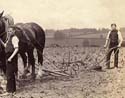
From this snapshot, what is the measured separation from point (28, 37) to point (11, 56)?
137 cm

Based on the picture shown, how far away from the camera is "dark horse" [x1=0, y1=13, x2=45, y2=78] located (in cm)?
773

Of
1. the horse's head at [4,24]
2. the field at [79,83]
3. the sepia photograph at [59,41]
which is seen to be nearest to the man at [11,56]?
the sepia photograph at [59,41]

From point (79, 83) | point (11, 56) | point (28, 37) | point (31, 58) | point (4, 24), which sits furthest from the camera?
point (31, 58)

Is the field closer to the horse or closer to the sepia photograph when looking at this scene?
the sepia photograph

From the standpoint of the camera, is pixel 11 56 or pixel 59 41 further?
pixel 59 41

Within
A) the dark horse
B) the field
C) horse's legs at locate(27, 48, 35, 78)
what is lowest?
the field

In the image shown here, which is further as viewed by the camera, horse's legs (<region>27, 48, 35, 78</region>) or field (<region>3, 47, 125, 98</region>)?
horse's legs (<region>27, 48, 35, 78</region>)

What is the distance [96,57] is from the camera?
10.3m

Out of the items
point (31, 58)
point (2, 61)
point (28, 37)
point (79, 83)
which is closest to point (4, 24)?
point (2, 61)

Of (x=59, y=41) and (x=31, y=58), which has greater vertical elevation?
(x=59, y=41)

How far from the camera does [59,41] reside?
8.84 m

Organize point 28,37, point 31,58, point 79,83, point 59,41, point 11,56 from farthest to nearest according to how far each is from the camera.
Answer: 1. point 31,58
2. point 59,41
3. point 28,37
4. point 79,83
5. point 11,56

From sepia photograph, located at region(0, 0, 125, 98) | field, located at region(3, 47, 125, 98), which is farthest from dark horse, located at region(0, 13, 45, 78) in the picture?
field, located at region(3, 47, 125, 98)

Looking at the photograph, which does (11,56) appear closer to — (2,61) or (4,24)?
(2,61)
